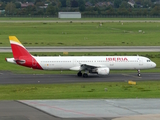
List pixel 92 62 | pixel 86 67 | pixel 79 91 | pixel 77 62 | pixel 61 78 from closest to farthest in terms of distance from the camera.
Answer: pixel 79 91
pixel 61 78
pixel 86 67
pixel 77 62
pixel 92 62

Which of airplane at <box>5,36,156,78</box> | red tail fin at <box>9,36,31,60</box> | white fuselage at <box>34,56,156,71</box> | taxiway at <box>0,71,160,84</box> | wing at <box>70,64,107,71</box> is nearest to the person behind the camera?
taxiway at <box>0,71,160,84</box>

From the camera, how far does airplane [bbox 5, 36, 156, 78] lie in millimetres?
62781

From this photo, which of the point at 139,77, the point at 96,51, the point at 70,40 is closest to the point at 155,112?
the point at 139,77

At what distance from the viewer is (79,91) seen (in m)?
47.6

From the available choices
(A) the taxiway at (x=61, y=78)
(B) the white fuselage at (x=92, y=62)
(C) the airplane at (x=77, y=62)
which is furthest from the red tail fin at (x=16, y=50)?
(A) the taxiway at (x=61, y=78)

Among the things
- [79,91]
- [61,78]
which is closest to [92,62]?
[61,78]

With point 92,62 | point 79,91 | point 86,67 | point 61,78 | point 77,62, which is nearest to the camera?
point 79,91

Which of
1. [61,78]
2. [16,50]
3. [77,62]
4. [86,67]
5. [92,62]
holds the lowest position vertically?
[61,78]

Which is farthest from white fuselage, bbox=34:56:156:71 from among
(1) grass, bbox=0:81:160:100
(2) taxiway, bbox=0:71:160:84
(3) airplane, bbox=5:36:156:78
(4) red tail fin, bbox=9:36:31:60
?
(1) grass, bbox=0:81:160:100

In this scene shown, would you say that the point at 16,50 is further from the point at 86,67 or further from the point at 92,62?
→ the point at 92,62

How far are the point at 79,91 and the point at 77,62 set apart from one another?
1692 centimetres

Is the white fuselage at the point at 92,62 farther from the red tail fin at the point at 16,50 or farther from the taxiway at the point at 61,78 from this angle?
the red tail fin at the point at 16,50

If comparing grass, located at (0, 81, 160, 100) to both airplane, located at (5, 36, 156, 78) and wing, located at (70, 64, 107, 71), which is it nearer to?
wing, located at (70, 64, 107, 71)

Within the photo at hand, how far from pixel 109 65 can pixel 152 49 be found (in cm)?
3142
